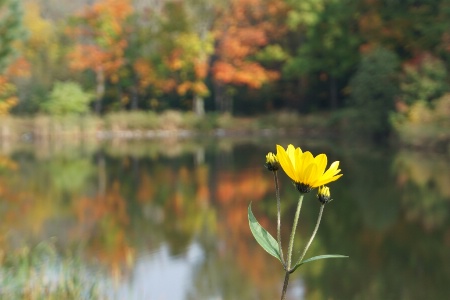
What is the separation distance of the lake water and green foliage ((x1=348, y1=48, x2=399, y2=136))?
16.1 feet

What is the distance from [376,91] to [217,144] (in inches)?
199

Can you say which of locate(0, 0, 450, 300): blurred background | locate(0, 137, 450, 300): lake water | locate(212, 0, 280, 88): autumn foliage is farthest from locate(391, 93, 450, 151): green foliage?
locate(212, 0, 280, 88): autumn foliage

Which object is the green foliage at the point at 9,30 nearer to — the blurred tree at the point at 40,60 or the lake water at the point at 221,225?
the lake water at the point at 221,225

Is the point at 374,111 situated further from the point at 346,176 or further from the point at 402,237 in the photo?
the point at 402,237

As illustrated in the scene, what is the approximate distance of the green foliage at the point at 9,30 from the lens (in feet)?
31.1

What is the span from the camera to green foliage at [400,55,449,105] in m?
17.5

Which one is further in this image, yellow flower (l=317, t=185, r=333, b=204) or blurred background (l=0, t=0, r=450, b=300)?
blurred background (l=0, t=0, r=450, b=300)

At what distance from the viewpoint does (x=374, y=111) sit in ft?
61.5

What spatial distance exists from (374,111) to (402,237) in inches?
492

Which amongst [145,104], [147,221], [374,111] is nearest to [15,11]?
[147,221]

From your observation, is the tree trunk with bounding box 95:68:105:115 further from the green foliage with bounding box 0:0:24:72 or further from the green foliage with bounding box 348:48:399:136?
the green foliage with bounding box 0:0:24:72

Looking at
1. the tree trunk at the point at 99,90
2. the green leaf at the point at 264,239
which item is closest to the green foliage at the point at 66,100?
the tree trunk at the point at 99,90

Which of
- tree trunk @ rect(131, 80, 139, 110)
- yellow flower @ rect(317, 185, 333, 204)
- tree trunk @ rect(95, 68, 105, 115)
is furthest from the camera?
tree trunk @ rect(131, 80, 139, 110)

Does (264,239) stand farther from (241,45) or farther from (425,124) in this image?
(241,45)
